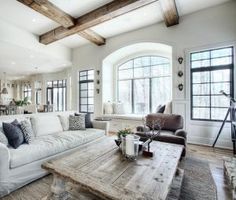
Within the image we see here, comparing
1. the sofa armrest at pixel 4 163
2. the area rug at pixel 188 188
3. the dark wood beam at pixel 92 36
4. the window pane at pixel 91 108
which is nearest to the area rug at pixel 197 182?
the area rug at pixel 188 188

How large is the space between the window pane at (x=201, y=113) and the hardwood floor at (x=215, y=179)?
901 millimetres

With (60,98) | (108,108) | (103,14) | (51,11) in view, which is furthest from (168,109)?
(60,98)

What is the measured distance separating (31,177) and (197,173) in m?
2.49

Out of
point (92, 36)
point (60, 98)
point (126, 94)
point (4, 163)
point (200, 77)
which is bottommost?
point (4, 163)

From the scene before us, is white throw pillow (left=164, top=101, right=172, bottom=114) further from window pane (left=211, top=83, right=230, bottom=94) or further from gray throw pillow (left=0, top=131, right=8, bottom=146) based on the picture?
gray throw pillow (left=0, top=131, right=8, bottom=146)

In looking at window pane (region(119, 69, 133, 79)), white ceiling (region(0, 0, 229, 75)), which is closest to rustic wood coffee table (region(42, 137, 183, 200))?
white ceiling (region(0, 0, 229, 75))

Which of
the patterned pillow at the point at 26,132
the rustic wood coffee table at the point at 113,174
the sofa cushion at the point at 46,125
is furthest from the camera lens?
the sofa cushion at the point at 46,125

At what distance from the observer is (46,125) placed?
287 centimetres

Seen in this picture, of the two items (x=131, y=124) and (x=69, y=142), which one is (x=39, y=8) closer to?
(x=69, y=142)

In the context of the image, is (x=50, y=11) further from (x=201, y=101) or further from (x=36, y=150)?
(x=201, y=101)

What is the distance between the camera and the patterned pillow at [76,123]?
3288 millimetres

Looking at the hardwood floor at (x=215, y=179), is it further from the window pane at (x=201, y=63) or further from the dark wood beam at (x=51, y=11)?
the dark wood beam at (x=51, y=11)

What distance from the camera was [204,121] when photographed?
3.87 metres

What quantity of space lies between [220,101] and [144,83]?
2.63 metres
